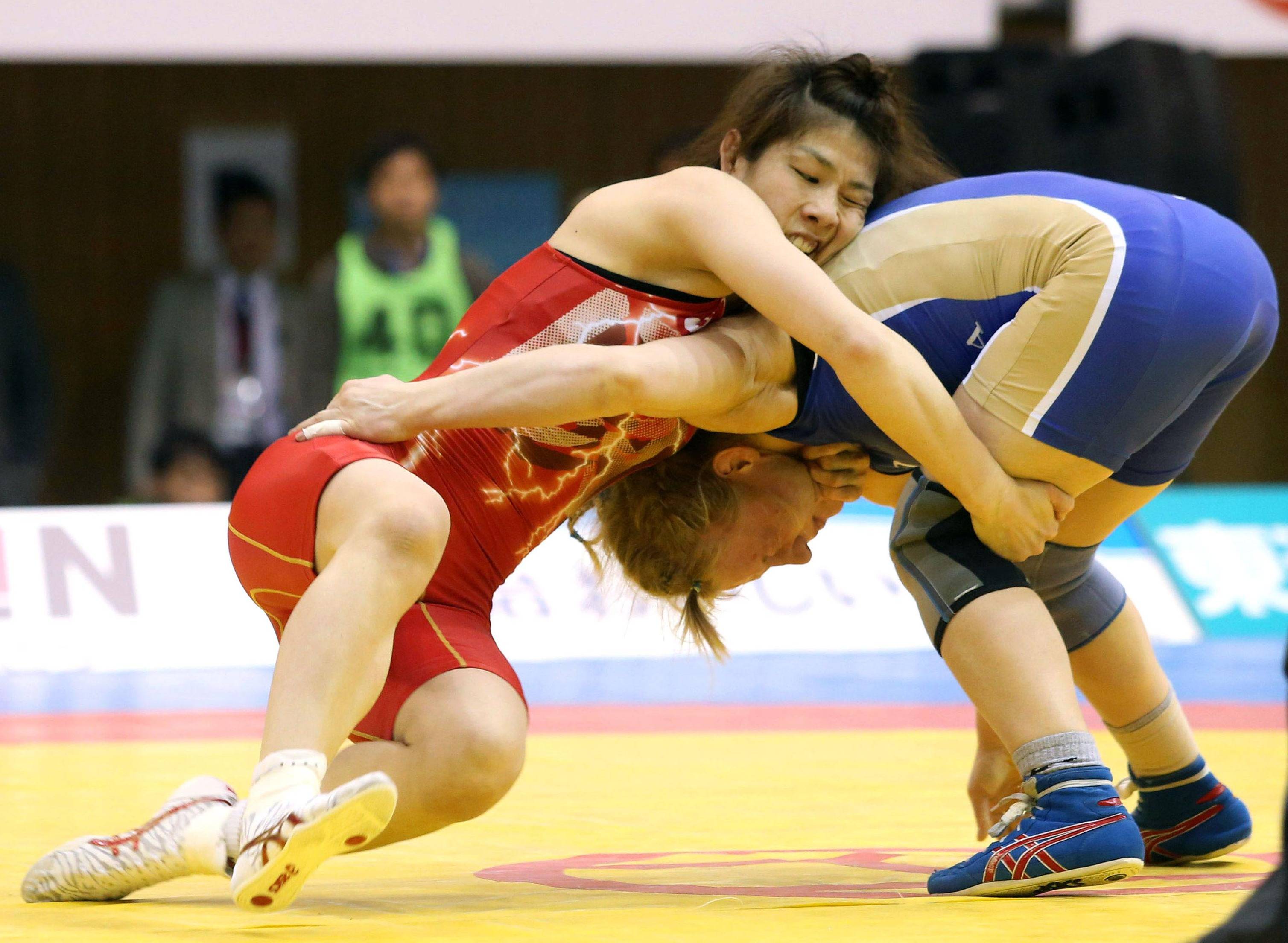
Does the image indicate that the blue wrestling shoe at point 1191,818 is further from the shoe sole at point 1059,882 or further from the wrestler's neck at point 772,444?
the wrestler's neck at point 772,444

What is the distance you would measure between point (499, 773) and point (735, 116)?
43.9 inches

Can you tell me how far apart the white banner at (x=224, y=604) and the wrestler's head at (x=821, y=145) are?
9.65ft

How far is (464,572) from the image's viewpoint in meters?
2.75

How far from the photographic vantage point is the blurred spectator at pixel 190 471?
6562mm

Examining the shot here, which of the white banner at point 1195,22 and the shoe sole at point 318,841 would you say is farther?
the white banner at point 1195,22

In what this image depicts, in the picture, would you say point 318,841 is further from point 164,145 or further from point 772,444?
point 164,145

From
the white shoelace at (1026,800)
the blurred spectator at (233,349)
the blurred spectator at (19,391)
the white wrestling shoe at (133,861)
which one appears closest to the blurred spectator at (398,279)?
the blurred spectator at (233,349)

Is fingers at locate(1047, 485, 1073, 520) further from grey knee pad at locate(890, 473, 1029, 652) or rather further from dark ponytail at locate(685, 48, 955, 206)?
dark ponytail at locate(685, 48, 955, 206)

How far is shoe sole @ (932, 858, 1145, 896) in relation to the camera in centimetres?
242

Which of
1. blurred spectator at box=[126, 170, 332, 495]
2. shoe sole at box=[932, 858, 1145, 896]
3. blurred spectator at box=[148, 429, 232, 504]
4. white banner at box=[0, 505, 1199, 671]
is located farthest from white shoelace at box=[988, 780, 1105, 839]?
blurred spectator at box=[126, 170, 332, 495]

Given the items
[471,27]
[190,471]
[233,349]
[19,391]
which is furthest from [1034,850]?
[471,27]

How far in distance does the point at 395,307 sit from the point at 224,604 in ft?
4.12

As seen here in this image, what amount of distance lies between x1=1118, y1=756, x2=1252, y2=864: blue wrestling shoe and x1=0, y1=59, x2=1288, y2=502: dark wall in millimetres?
8069

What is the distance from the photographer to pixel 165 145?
35.2 feet
